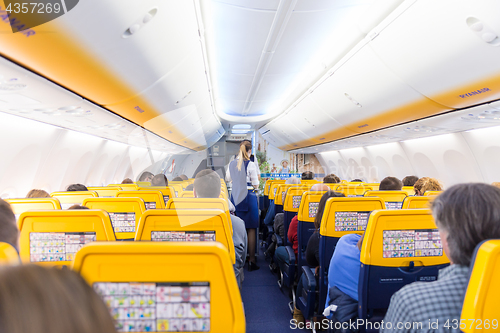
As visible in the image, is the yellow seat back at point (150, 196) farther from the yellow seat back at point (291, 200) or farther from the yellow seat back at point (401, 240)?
the yellow seat back at point (401, 240)

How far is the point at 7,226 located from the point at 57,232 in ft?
1.51

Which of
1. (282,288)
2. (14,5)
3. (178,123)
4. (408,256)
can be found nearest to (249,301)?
(282,288)

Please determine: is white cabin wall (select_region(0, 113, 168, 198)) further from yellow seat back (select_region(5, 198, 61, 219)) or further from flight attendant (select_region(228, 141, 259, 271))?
flight attendant (select_region(228, 141, 259, 271))

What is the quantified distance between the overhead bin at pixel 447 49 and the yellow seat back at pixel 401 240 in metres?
1.80

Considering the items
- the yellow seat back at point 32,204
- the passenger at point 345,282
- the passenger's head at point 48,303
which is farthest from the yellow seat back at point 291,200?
the passenger's head at point 48,303

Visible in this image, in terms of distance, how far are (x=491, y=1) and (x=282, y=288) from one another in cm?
392

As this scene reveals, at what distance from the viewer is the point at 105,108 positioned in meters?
4.60

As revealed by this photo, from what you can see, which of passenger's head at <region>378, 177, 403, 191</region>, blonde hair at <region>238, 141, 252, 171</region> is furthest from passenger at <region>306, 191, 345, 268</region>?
blonde hair at <region>238, 141, 252, 171</region>

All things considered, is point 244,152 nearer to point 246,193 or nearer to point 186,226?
point 246,193

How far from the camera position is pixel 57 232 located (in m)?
2.06

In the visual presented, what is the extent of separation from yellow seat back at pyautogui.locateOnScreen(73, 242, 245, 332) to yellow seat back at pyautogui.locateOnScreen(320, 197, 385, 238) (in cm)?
195

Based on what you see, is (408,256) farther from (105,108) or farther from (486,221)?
(105,108)

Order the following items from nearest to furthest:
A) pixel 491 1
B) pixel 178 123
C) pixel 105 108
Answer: pixel 491 1, pixel 105 108, pixel 178 123

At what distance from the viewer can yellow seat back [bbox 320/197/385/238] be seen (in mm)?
2910
